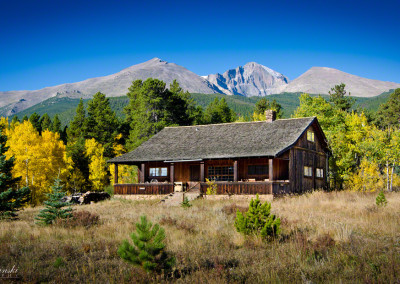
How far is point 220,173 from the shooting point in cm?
3041

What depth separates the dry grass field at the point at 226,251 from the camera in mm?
8211

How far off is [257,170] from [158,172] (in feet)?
30.2

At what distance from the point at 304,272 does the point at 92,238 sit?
7.35 meters

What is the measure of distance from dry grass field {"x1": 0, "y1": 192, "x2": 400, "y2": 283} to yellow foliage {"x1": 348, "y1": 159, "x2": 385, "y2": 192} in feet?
59.3

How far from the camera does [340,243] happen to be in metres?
10.8

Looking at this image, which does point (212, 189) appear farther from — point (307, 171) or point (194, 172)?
point (307, 171)

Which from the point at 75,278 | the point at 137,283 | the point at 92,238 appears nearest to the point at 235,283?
the point at 137,283

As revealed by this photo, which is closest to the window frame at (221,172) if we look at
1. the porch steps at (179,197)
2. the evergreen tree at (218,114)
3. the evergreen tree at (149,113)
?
the porch steps at (179,197)

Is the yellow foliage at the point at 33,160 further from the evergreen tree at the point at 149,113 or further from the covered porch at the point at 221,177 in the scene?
the covered porch at the point at 221,177

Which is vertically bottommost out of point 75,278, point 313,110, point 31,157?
point 75,278

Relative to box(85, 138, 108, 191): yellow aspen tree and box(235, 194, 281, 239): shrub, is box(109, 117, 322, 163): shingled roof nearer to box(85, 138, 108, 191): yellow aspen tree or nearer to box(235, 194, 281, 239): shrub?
box(235, 194, 281, 239): shrub

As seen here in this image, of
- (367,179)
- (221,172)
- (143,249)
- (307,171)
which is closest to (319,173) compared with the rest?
(307,171)

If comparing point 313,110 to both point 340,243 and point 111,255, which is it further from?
point 111,255

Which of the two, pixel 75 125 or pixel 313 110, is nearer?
pixel 313 110
